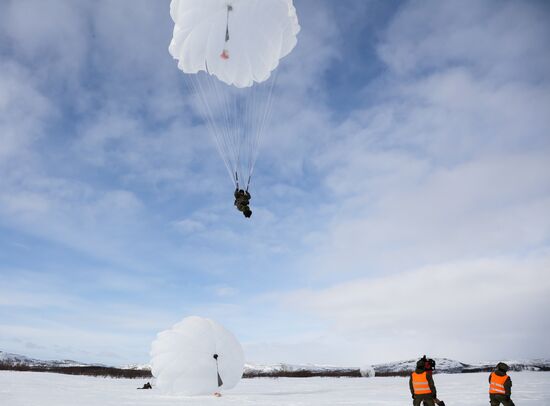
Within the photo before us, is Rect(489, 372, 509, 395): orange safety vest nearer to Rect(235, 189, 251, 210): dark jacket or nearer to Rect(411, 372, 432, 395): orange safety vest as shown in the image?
Rect(411, 372, 432, 395): orange safety vest

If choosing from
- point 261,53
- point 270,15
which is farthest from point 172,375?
point 270,15

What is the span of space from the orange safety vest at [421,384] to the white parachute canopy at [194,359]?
7.90m

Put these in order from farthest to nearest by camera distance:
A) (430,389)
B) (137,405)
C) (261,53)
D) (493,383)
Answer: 1. (261,53)
2. (137,405)
3. (493,383)
4. (430,389)

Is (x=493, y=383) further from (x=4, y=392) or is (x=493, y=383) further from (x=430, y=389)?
(x=4, y=392)

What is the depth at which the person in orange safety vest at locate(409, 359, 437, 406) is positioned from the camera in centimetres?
875

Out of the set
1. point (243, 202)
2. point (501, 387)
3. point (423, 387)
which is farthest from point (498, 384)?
point (243, 202)

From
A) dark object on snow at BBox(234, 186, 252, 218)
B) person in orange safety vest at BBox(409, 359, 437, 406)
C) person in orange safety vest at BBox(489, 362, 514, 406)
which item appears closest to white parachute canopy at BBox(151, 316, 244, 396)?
dark object on snow at BBox(234, 186, 252, 218)

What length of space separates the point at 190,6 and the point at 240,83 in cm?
295

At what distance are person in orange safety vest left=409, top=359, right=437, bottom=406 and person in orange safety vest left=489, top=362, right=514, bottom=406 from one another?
169 centimetres

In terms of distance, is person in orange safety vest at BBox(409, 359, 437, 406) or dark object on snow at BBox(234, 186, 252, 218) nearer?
person in orange safety vest at BBox(409, 359, 437, 406)

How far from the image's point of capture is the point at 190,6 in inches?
551

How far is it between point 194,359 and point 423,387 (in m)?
8.73

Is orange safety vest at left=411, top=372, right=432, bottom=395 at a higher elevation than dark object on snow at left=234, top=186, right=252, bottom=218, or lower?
lower

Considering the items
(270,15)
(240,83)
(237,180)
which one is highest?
(270,15)
